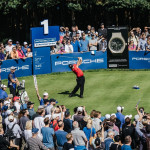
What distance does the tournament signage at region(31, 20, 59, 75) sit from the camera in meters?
32.6

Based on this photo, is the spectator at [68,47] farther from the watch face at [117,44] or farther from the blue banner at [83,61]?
the watch face at [117,44]

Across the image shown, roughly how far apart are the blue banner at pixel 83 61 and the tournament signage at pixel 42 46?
0.57m

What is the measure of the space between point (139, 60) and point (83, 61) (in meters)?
4.34

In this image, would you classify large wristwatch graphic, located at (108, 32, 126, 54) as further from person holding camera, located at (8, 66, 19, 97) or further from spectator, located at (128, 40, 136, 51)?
person holding camera, located at (8, 66, 19, 97)

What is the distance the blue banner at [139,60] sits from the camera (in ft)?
106

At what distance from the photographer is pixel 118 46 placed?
32.8 m

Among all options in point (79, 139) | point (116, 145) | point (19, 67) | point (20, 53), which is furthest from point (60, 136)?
point (20, 53)

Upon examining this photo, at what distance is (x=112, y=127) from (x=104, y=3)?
28.3 m

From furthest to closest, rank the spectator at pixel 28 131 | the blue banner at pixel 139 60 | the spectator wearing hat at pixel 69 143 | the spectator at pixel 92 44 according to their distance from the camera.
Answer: the spectator at pixel 92 44 < the blue banner at pixel 139 60 < the spectator at pixel 28 131 < the spectator wearing hat at pixel 69 143

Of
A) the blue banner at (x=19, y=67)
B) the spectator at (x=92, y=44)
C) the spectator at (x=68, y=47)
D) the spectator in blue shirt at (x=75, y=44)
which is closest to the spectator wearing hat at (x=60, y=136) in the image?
the blue banner at (x=19, y=67)

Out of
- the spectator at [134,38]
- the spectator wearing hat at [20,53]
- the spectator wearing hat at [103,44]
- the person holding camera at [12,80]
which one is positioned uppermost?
→ the spectator at [134,38]

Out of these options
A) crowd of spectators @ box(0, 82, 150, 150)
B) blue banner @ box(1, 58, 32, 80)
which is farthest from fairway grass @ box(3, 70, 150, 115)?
crowd of spectators @ box(0, 82, 150, 150)

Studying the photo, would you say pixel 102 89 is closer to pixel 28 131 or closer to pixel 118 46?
pixel 118 46

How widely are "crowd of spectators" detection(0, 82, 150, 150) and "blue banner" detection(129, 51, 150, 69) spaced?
14.3 m
